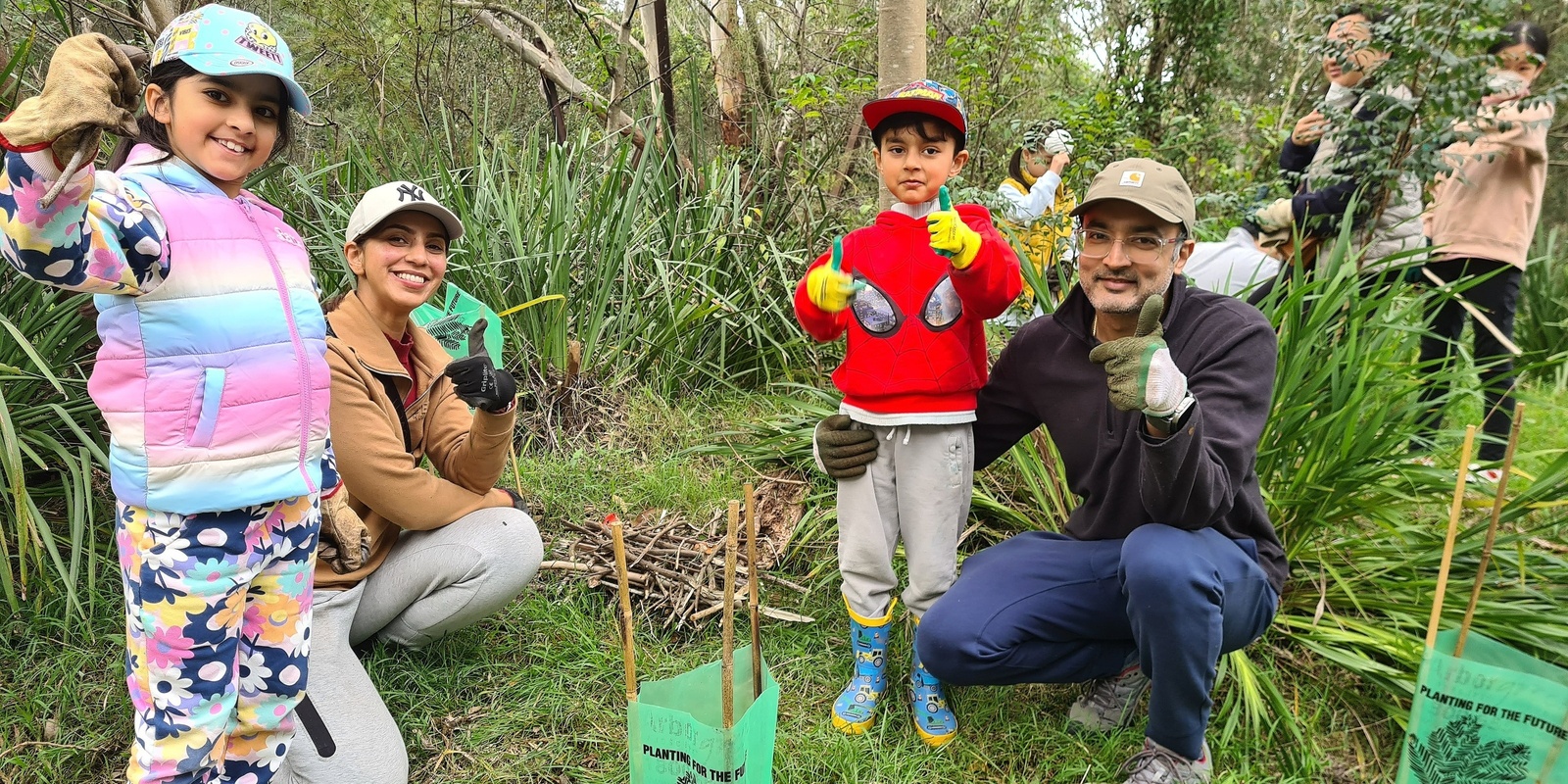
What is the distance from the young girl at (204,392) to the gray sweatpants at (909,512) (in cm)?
124

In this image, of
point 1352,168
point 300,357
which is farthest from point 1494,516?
point 300,357

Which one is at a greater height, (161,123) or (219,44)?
(219,44)

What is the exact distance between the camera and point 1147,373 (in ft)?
5.62

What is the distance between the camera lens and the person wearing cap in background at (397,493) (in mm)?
2131

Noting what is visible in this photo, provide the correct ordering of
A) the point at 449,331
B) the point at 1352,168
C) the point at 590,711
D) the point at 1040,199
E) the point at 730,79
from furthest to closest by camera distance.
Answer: the point at 730,79 < the point at 1040,199 < the point at 1352,168 < the point at 449,331 < the point at 590,711

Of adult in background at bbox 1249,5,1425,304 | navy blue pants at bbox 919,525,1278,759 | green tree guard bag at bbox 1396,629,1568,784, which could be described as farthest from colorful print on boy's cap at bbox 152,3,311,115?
adult in background at bbox 1249,5,1425,304

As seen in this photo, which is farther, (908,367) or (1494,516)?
(908,367)

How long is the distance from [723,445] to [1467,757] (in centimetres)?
244

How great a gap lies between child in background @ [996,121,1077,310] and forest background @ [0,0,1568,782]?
19 centimetres

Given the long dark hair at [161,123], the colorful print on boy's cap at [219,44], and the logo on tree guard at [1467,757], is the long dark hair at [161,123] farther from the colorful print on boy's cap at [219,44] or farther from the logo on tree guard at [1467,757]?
the logo on tree guard at [1467,757]

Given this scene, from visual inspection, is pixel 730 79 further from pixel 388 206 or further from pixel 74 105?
pixel 74 105

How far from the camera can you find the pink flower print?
167cm

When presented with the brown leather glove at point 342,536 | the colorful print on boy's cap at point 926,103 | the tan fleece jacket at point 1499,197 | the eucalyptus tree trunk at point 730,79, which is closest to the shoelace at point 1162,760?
the colorful print on boy's cap at point 926,103

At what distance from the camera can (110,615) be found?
253 cm
